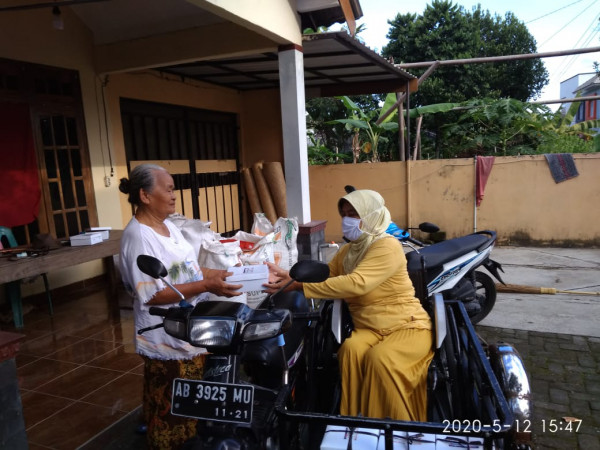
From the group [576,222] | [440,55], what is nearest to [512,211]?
[576,222]

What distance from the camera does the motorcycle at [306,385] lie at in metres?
1.59

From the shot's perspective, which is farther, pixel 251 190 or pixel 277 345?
pixel 251 190

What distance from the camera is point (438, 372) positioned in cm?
226

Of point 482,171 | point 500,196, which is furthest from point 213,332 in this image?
point 500,196

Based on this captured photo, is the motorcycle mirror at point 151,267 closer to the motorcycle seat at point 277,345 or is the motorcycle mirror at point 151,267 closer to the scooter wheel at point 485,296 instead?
the motorcycle seat at point 277,345

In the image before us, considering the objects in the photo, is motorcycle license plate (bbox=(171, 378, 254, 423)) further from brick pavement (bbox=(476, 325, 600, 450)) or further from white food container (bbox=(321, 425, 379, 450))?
brick pavement (bbox=(476, 325, 600, 450))

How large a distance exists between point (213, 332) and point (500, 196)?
7.47 m

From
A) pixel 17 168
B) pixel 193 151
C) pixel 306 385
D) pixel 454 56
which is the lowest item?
pixel 306 385

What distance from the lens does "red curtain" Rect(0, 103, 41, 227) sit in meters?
4.83

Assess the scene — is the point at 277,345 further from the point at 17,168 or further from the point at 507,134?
the point at 507,134

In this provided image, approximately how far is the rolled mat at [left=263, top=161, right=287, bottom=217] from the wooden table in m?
3.71

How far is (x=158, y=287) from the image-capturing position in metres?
2.11

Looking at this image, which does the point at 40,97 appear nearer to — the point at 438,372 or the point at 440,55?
the point at 438,372

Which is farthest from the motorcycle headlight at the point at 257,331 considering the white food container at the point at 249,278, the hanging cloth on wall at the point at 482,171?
the hanging cloth on wall at the point at 482,171
